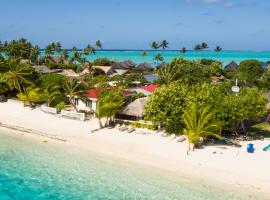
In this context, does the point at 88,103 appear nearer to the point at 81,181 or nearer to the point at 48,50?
the point at 81,181

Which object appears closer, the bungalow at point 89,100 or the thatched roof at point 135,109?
the thatched roof at point 135,109

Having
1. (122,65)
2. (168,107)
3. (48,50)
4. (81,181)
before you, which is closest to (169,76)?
(168,107)

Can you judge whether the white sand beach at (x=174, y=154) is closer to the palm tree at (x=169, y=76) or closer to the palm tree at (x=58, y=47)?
the palm tree at (x=169, y=76)

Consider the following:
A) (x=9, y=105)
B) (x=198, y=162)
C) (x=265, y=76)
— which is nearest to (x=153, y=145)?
(x=198, y=162)

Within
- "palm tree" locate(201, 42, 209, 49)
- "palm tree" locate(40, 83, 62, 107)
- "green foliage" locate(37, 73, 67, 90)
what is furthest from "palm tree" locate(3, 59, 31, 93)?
"palm tree" locate(201, 42, 209, 49)

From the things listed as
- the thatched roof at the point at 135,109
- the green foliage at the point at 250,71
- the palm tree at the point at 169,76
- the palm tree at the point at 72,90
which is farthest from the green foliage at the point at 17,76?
the green foliage at the point at 250,71

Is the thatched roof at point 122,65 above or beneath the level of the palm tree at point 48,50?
beneath

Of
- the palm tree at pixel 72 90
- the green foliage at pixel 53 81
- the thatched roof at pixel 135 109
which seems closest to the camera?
the thatched roof at pixel 135 109
